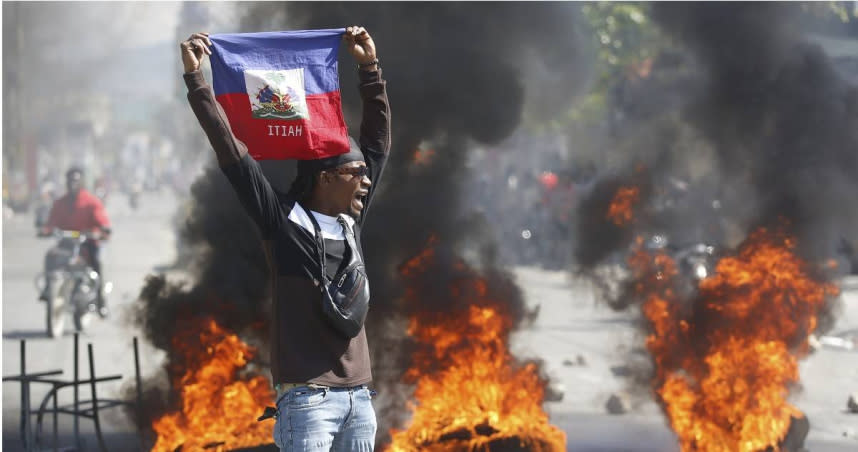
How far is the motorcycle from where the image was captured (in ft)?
38.3

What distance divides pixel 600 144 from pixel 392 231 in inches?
752

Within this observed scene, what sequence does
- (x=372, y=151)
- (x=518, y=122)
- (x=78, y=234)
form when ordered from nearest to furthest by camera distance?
(x=372, y=151) → (x=518, y=122) → (x=78, y=234)

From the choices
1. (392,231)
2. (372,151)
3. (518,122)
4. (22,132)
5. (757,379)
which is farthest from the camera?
A: (22,132)

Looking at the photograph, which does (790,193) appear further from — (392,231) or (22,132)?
(22,132)

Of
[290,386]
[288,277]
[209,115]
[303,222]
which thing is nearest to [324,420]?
[290,386]

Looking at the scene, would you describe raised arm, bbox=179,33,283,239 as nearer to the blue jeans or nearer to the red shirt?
the blue jeans

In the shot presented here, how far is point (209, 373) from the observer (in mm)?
5898

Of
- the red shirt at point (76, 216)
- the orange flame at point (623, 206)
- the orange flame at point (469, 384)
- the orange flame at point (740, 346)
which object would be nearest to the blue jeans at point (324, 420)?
the orange flame at point (469, 384)

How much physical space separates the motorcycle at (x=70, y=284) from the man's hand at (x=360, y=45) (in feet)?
28.9

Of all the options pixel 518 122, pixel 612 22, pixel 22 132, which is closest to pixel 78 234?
pixel 518 122

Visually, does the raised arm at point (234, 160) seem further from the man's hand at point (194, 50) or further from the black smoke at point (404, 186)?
the black smoke at point (404, 186)

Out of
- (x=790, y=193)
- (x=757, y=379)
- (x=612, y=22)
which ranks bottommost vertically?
(x=757, y=379)

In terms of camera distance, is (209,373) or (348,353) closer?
(348,353)

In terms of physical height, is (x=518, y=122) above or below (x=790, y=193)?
above
